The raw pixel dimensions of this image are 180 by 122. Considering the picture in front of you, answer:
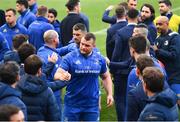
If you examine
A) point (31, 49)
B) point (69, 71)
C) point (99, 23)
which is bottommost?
point (99, 23)

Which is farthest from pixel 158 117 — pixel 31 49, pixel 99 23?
pixel 99 23

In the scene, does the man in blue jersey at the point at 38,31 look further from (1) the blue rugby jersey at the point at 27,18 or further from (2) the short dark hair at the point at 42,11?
(1) the blue rugby jersey at the point at 27,18

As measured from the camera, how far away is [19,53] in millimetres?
7078

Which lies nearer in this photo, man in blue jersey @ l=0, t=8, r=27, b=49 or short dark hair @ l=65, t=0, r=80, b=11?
man in blue jersey @ l=0, t=8, r=27, b=49

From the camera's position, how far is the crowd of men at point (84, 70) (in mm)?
5438

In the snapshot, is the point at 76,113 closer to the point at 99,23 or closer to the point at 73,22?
the point at 73,22

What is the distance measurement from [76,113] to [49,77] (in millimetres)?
979

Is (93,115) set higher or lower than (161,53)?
lower

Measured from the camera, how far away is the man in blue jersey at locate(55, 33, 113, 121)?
7.49 m

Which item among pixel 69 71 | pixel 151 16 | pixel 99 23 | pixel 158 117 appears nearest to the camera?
pixel 158 117

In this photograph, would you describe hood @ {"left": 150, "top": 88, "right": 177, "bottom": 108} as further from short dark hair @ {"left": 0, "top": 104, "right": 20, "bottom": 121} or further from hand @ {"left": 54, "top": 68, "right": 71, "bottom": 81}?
hand @ {"left": 54, "top": 68, "right": 71, "bottom": 81}

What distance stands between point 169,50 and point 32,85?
3.86 meters

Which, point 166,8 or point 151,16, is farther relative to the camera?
point 166,8

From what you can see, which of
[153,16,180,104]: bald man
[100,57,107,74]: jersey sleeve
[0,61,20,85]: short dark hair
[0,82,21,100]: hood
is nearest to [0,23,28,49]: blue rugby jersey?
[153,16,180,104]: bald man
